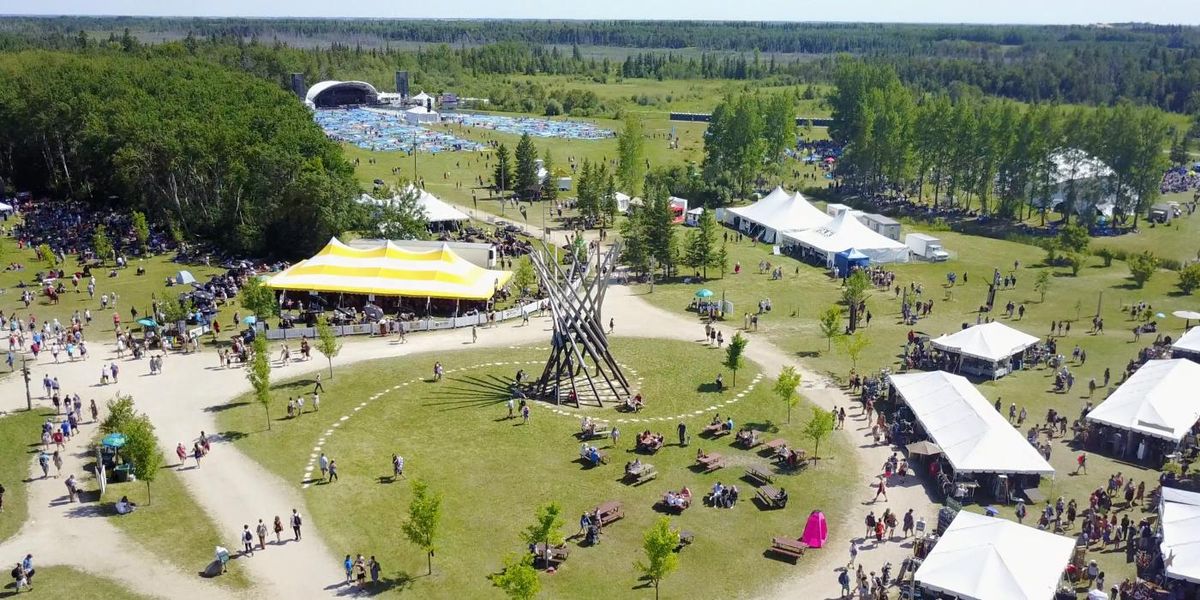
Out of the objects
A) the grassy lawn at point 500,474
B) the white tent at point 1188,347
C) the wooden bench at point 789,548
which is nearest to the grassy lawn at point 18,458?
the grassy lawn at point 500,474

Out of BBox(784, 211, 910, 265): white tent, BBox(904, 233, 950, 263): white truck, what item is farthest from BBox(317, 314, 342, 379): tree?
BBox(904, 233, 950, 263): white truck

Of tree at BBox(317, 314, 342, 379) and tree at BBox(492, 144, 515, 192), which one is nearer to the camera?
tree at BBox(317, 314, 342, 379)

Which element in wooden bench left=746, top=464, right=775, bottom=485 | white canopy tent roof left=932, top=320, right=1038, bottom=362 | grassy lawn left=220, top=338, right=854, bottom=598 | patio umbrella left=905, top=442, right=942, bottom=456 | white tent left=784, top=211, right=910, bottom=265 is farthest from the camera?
white tent left=784, top=211, right=910, bottom=265

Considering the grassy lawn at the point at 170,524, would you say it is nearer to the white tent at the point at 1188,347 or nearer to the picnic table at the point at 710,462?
the picnic table at the point at 710,462

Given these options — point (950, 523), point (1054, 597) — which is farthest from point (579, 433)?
point (1054, 597)

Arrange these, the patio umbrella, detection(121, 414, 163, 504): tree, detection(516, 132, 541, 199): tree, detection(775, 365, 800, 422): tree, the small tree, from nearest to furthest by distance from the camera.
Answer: detection(121, 414, 163, 504): tree, the patio umbrella, detection(775, 365, 800, 422): tree, the small tree, detection(516, 132, 541, 199): tree

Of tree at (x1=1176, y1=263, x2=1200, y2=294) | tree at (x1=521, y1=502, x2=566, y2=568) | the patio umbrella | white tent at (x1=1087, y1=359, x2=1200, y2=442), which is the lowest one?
the patio umbrella

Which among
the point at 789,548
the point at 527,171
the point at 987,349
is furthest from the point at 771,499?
the point at 527,171

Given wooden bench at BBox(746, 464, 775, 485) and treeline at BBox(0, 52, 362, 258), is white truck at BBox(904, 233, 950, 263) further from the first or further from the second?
treeline at BBox(0, 52, 362, 258)
